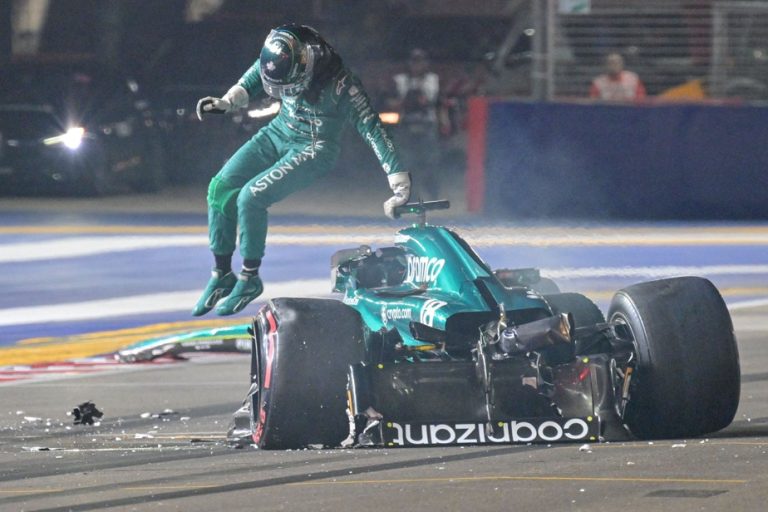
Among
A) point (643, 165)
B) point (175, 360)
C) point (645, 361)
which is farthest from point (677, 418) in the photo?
point (643, 165)

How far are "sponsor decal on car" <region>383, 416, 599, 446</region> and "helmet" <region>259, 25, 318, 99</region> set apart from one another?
231 cm

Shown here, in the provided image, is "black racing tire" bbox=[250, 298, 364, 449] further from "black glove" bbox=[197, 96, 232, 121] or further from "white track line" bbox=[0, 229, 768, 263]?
"white track line" bbox=[0, 229, 768, 263]

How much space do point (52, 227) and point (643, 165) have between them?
645cm

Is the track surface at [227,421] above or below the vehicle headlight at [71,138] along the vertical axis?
below

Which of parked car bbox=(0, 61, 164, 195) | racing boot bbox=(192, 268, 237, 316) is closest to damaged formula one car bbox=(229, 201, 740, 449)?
racing boot bbox=(192, 268, 237, 316)

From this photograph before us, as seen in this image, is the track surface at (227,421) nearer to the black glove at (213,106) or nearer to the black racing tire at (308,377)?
the black racing tire at (308,377)

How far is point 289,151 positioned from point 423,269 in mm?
1527

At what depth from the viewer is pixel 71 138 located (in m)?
21.3

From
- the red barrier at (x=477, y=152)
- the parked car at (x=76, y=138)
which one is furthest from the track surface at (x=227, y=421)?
the parked car at (x=76, y=138)

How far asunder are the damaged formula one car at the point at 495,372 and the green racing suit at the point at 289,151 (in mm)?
1445

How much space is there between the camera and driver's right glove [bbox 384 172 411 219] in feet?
27.9

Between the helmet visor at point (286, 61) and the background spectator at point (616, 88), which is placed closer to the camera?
the helmet visor at point (286, 61)

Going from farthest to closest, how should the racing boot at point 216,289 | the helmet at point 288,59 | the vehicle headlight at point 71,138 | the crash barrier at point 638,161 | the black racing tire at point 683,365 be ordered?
1. the vehicle headlight at point 71,138
2. the crash barrier at point 638,161
3. the racing boot at point 216,289
4. the helmet at point 288,59
5. the black racing tire at point 683,365

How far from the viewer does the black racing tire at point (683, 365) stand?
23.8ft
